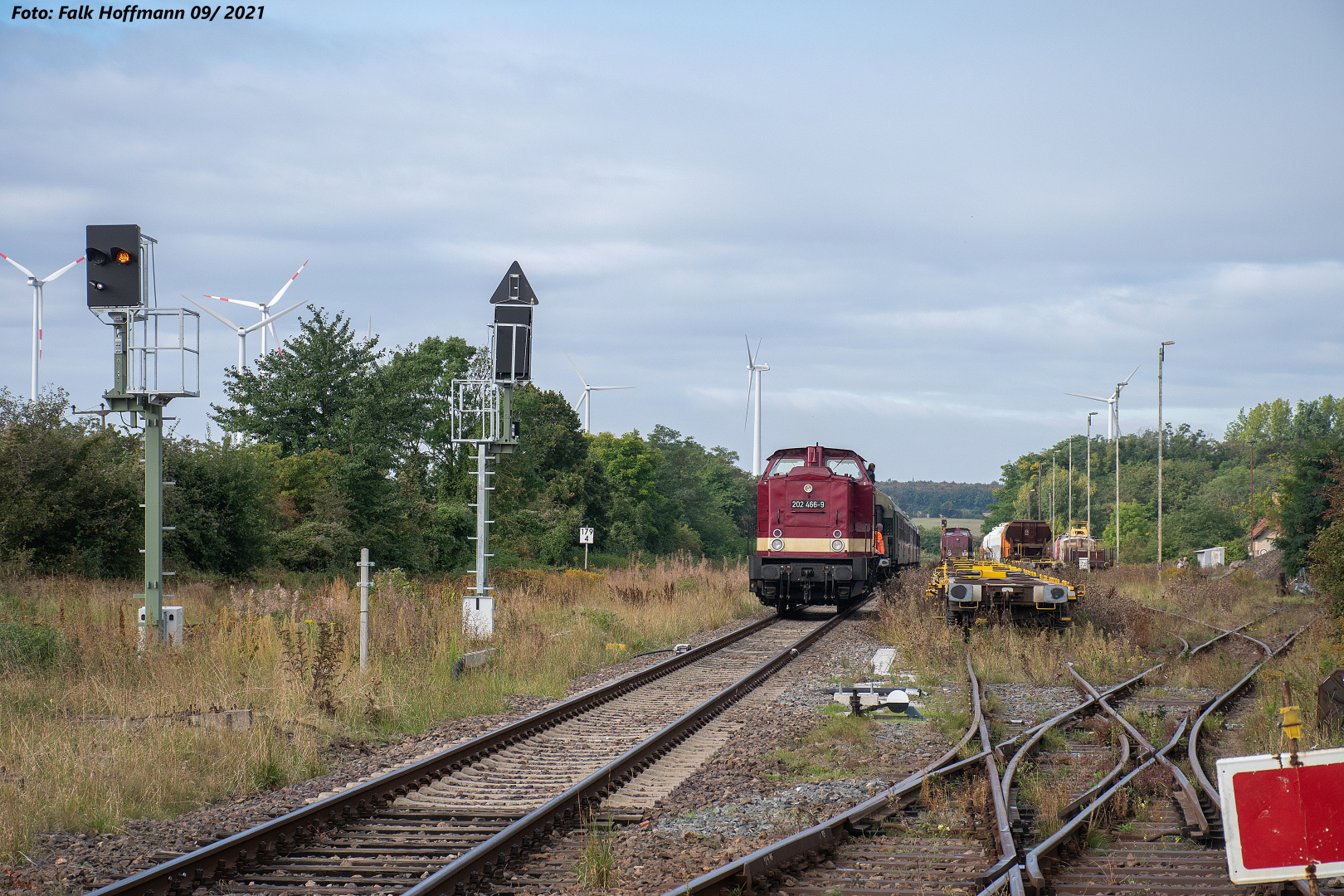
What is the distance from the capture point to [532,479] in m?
58.8

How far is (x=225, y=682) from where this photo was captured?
11.0 m

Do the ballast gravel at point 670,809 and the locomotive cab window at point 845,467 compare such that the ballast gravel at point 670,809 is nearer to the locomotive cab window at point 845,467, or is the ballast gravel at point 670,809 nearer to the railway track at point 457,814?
the railway track at point 457,814

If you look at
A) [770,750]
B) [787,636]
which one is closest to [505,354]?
[787,636]

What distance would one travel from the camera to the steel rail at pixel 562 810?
564 centimetres

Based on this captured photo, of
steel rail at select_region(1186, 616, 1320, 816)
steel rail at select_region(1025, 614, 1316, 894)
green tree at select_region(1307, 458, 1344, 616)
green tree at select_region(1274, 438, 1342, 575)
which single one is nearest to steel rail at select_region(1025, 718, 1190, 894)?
steel rail at select_region(1025, 614, 1316, 894)

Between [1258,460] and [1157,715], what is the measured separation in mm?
137399

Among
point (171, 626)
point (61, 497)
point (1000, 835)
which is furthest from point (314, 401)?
point (1000, 835)

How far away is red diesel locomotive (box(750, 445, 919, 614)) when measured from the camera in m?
23.7

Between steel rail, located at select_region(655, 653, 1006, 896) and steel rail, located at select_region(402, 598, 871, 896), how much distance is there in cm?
121

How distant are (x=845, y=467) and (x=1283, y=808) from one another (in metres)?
21.1

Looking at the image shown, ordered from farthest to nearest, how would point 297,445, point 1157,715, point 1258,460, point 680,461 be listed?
point 1258,460 → point 680,461 → point 297,445 → point 1157,715

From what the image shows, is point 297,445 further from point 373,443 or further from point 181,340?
point 181,340

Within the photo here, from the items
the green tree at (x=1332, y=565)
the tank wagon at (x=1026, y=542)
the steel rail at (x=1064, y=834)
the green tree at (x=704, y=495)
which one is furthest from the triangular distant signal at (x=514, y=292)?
the green tree at (x=704, y=495)

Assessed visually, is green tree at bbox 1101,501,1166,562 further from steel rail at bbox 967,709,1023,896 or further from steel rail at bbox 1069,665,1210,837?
steel rail at bbox 967,709,1023,896
